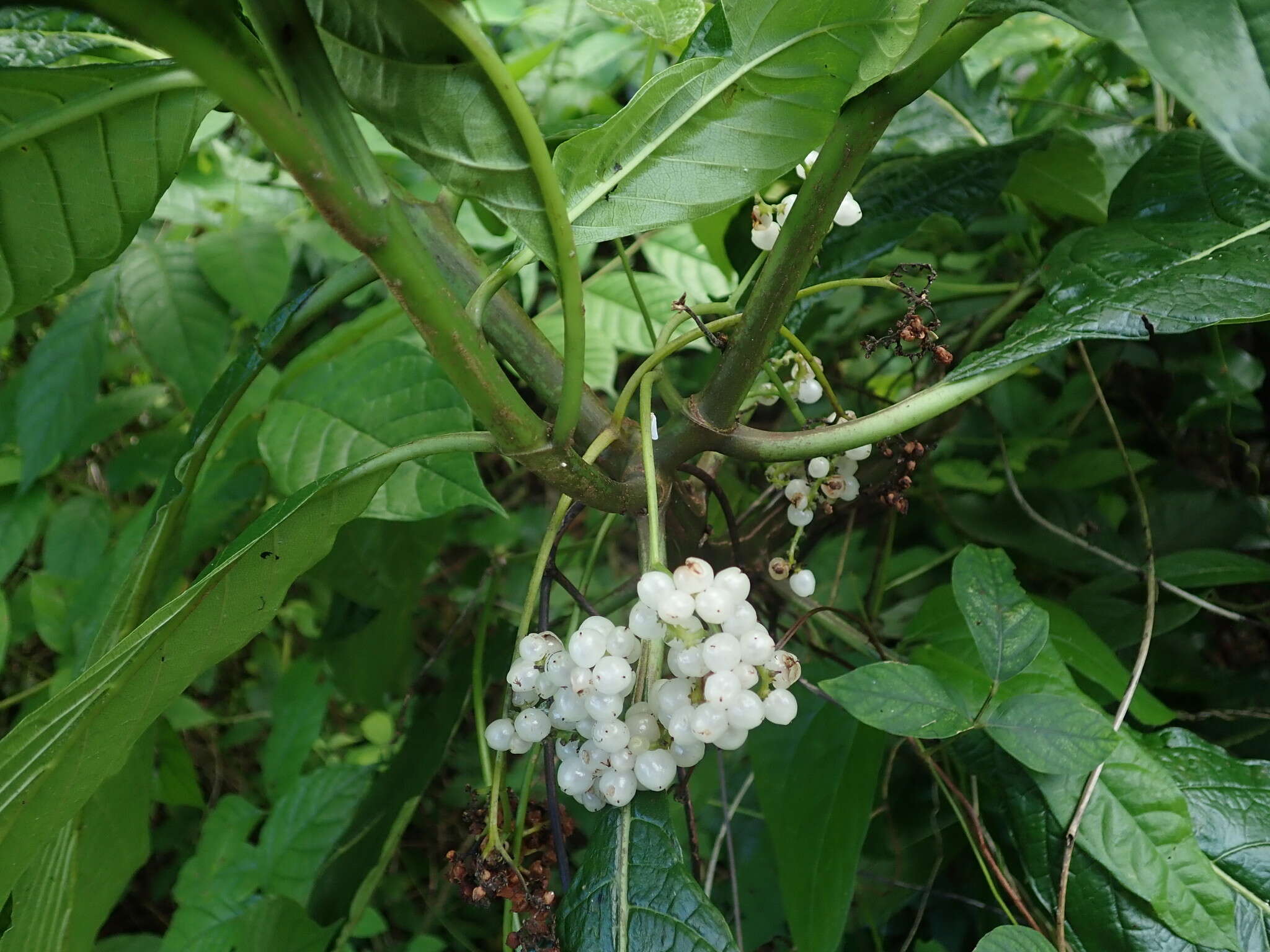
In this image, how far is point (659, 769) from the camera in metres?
0.37

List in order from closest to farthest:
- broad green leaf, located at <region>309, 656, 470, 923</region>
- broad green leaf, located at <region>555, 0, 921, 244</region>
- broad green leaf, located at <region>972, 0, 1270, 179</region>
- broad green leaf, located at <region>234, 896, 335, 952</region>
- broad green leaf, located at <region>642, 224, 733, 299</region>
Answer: broad green leaf, located at <region>972, 0, 1270, 179</region>
broad green leaf, located at <region>555, 0, 921, 244</region>
broad green leaf, located at <region>234, 896, 335, 952</region>
broad green leaf, located at <region>309, 656, 470, 923</region>
broad green leaf, located at <region>642, 224, 733, 299</region>

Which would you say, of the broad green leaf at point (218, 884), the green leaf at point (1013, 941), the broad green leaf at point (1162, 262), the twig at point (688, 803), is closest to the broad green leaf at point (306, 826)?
the broad green leaf at point (218, 884)

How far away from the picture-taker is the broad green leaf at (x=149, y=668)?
38 centimetres

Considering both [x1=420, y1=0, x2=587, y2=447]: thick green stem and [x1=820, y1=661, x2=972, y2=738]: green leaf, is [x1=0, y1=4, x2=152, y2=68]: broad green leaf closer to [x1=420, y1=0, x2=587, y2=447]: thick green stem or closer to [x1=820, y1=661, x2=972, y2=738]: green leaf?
[x1=420, y1=0, x2=587, y2=447]: thick green stem

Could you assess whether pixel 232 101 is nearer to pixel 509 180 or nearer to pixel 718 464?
pixel 509 180

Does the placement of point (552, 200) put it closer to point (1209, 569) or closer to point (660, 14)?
point (660, 14)

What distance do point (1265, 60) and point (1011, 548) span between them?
1.93 ft

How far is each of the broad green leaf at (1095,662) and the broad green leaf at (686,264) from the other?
487mm


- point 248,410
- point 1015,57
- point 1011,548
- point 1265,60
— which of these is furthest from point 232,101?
point 1015,57

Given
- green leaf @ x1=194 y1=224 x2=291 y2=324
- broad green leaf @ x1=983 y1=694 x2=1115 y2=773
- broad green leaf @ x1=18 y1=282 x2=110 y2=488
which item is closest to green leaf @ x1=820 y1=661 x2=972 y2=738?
broad green leaf @ x1=983 y1=694 x2=1115 y2=773

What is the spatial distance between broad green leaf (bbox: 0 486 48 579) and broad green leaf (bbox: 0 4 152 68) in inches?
21.8

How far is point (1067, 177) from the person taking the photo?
0.69 metres

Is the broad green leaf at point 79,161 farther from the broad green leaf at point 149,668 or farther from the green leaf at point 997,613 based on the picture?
the green leaf at point 997,613

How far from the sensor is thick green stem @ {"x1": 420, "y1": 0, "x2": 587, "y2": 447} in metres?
0.31
